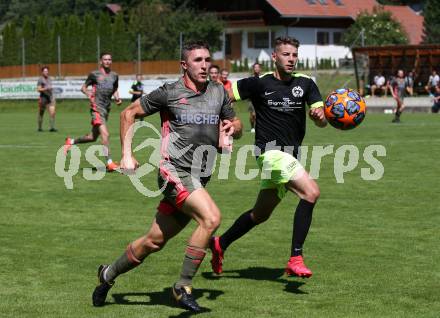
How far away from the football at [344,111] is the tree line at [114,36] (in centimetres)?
4790

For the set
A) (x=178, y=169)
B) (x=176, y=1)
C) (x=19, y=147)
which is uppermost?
(x=176, y=1)

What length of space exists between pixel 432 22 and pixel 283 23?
1276cm

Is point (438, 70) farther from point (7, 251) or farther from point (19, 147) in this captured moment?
point (7, 251)

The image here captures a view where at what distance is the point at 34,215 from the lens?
40.6 ft

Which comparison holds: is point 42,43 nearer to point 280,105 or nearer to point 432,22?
point 432,22

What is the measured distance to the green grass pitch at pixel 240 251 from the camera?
752cm

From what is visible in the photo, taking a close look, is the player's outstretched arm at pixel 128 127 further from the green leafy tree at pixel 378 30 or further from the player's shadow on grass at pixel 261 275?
the green leafy tree at pixel 378 30

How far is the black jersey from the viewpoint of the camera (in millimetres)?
8734

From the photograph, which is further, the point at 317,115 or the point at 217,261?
the point at 217,261

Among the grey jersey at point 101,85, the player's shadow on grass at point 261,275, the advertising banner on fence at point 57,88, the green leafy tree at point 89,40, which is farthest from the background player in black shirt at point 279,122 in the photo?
the green leafy tree at point 89,40

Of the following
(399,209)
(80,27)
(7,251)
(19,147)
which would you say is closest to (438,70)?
(80,27)

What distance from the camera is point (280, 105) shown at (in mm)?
8727

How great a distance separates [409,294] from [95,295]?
2.66 meters

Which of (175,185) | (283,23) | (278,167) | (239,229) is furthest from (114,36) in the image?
(175,185)
